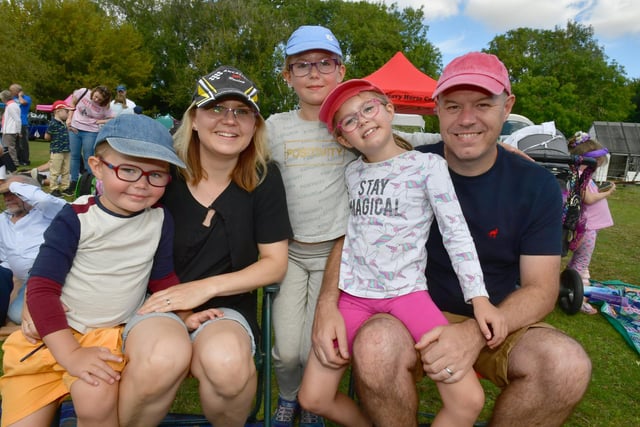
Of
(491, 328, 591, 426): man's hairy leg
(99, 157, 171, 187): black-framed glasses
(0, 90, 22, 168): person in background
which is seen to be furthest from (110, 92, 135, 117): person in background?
(491, 328, 591, 426): man's hairy leg

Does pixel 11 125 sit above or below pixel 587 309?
above

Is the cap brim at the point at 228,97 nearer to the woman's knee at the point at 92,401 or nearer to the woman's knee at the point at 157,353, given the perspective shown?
the woman's knee at the point at 157,353

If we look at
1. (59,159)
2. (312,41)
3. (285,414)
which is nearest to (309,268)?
(285,414)

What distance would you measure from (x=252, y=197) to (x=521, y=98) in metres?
40.6

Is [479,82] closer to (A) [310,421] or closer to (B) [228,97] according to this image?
(B) [228,97]

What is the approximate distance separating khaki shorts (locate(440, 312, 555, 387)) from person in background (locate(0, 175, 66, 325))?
3060 mm

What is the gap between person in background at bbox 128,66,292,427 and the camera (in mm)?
2016

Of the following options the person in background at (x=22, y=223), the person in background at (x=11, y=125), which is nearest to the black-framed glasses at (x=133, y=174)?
the person in background at (x=22, y=223)

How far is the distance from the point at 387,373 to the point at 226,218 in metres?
1.06

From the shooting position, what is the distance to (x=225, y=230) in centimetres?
221

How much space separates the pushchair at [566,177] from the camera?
3.70 m

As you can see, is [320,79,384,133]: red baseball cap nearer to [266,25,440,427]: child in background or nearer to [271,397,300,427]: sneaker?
[266,25,440,427]: child in background

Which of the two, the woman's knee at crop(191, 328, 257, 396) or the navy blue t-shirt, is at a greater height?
the navy blue t-shirt

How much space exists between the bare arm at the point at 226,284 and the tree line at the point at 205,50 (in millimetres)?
28417
